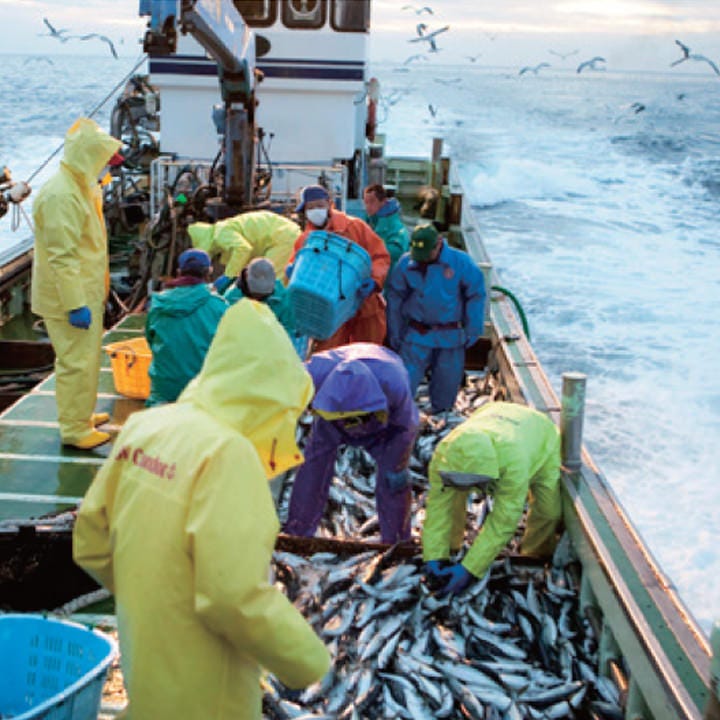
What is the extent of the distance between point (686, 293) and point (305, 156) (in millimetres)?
9002

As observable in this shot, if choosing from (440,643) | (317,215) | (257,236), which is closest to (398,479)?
(440,643)

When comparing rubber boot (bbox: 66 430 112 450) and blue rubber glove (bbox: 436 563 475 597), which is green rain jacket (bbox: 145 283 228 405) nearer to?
rubber boot (bbox: 66 430 112 450)

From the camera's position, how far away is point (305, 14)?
12.4m

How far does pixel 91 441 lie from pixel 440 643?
10.2 ft

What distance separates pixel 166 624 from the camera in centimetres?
249

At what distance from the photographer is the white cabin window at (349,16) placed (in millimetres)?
12305

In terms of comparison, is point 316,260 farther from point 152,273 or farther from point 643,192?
point 643,192

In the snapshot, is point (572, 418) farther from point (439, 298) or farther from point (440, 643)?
point (439, 298)

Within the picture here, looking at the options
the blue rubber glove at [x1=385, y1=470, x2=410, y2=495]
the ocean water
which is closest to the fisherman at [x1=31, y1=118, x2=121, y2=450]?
the blue rubber glove at [x1=385, y1=470, x2=410, y2=495]

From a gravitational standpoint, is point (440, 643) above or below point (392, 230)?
below

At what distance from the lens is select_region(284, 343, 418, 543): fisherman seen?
4734 millimetres

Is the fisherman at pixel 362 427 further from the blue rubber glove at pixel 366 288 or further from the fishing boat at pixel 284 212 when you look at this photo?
the blue rubber glove at pixel 366 288

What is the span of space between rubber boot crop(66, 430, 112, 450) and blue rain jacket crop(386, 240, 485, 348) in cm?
245

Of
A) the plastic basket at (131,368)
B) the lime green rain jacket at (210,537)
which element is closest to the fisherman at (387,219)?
the plastic basket at (131,368)
